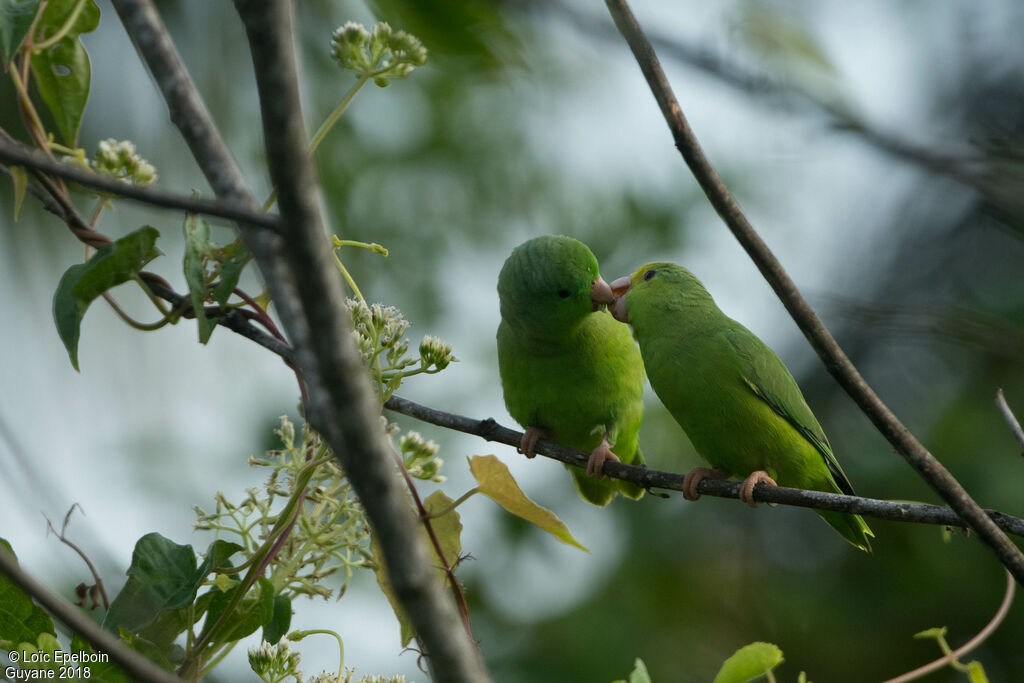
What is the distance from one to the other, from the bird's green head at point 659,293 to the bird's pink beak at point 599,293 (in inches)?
2.8

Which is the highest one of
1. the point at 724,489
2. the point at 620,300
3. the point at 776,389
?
the point at 620,300

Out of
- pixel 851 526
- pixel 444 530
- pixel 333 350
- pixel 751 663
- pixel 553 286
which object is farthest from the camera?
pixel 553 286

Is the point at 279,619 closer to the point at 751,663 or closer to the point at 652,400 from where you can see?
the point at 751,663

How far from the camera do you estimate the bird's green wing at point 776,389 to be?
3.72 metres

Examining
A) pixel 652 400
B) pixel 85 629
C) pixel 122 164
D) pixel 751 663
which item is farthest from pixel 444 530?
pixel 652 400

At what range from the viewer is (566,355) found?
13.5 ft

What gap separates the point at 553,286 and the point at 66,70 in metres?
2.12

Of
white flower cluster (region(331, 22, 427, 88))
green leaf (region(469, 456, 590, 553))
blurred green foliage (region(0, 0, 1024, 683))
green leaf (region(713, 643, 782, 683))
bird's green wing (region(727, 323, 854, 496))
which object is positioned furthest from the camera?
blurred green foliage (region(0, 0, 1024, 683))

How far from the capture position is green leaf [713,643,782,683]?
1.95m

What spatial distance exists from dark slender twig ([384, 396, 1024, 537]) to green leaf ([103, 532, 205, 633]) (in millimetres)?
719

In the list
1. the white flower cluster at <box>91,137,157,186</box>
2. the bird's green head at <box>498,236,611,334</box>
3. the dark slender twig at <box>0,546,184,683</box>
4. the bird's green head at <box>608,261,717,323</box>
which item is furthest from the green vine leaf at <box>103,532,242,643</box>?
the bird's green head at <box>608,261,717,323</box>

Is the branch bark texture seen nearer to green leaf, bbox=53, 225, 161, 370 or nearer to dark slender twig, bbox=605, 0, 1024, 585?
dark slender twig, bbox=605, 0, 1024, 585

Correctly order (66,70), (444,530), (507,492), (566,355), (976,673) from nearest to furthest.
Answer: (976,673), (66,70), (507,492), (444,530), (566,355)

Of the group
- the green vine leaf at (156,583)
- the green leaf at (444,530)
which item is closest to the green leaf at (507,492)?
the green leaf at (444,530)
